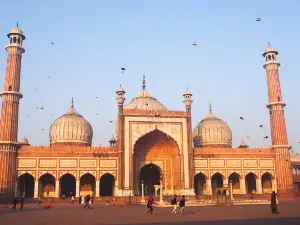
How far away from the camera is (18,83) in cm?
3519

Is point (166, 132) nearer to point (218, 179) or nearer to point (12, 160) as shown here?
point (218, 179)

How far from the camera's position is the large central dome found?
4258 cm

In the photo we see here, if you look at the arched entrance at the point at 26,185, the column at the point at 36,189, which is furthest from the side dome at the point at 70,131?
the column at the point at 36,189

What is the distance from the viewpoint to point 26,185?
3584 cm

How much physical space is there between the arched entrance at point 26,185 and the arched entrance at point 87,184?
4987mm

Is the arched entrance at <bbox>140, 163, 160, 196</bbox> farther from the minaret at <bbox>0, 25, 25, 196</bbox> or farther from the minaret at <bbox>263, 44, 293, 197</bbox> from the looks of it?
the minaret at <bbox>0, 25, 25, 196</bbox>

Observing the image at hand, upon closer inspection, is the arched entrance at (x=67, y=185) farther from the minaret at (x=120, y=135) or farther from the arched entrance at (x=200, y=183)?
the arched entrance at (x=200, y=183)

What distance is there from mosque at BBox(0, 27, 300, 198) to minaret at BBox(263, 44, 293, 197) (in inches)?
4.1

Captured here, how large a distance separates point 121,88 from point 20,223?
82.1 feet

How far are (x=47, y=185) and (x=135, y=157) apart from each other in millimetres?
9320

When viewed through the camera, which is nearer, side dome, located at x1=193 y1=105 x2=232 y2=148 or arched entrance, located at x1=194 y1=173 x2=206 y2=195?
arched entrance, located at x1=194 y1=173 x2=206 y2=195

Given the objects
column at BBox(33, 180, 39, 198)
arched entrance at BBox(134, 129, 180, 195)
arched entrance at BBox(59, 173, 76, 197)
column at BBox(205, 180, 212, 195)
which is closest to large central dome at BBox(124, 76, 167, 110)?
arched entrance at BBox(134, 129, 180, 195)

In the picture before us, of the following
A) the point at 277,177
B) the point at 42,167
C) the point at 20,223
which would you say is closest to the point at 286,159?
the point at 277,177

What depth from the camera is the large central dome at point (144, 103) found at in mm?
42584
